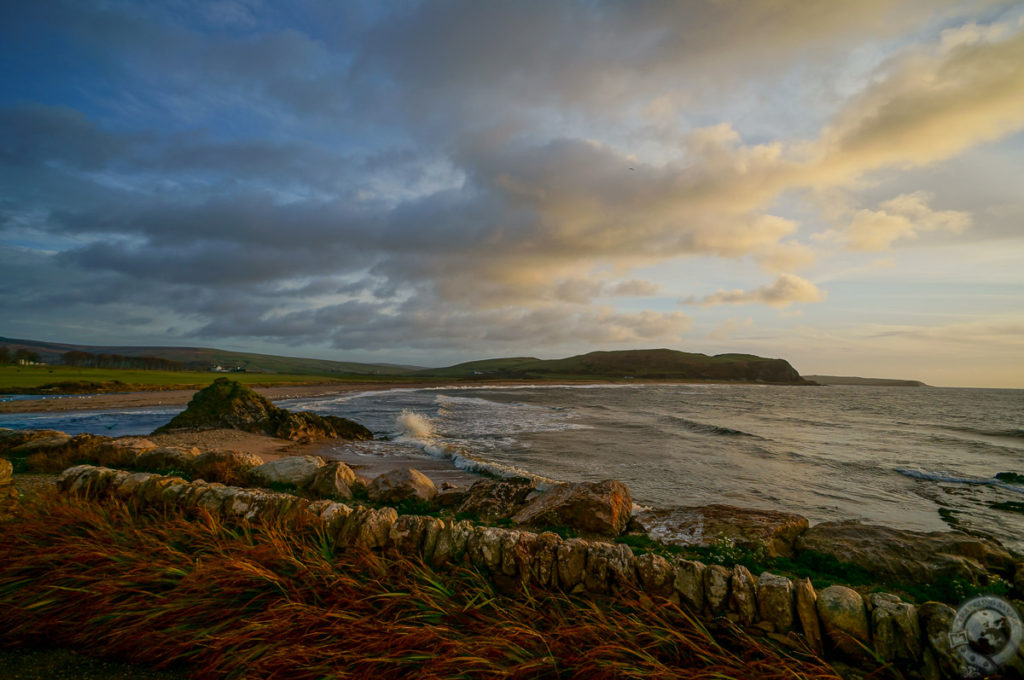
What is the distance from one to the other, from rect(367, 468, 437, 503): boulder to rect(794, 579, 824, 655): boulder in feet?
22.4

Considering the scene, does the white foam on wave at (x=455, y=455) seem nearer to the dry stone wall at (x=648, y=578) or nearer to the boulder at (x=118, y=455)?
the dry stone wall at (x=648, y=578)

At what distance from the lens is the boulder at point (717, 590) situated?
3783 mm

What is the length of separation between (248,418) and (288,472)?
1489 centimetres

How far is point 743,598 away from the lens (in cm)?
371

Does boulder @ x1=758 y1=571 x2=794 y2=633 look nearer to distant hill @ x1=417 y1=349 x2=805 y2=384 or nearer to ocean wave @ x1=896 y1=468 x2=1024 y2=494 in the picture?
ocean wave @ x1=896 y1=468 x2=1024 y2=494

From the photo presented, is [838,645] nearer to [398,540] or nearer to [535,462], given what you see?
[398,540]

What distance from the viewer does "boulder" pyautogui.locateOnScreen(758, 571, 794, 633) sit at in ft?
11.8

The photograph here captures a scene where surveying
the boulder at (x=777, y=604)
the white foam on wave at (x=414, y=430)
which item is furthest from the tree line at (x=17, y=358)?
the boulder at (x=777, y=604)

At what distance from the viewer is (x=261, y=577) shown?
13.1 ft

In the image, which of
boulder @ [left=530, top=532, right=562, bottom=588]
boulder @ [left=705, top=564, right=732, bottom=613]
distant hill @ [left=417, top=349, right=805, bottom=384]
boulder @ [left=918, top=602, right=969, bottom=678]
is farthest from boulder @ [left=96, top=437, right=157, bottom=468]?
distant hill @ [left=417, top=349, right=805, bottom=384]

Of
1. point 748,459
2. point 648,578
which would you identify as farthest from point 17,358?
point 648,578

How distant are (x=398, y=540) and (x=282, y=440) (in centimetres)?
1827

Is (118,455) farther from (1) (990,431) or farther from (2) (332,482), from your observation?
(1) (990,431)

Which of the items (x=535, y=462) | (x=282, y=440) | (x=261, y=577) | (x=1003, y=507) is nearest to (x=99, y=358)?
(x=282, y=440)
